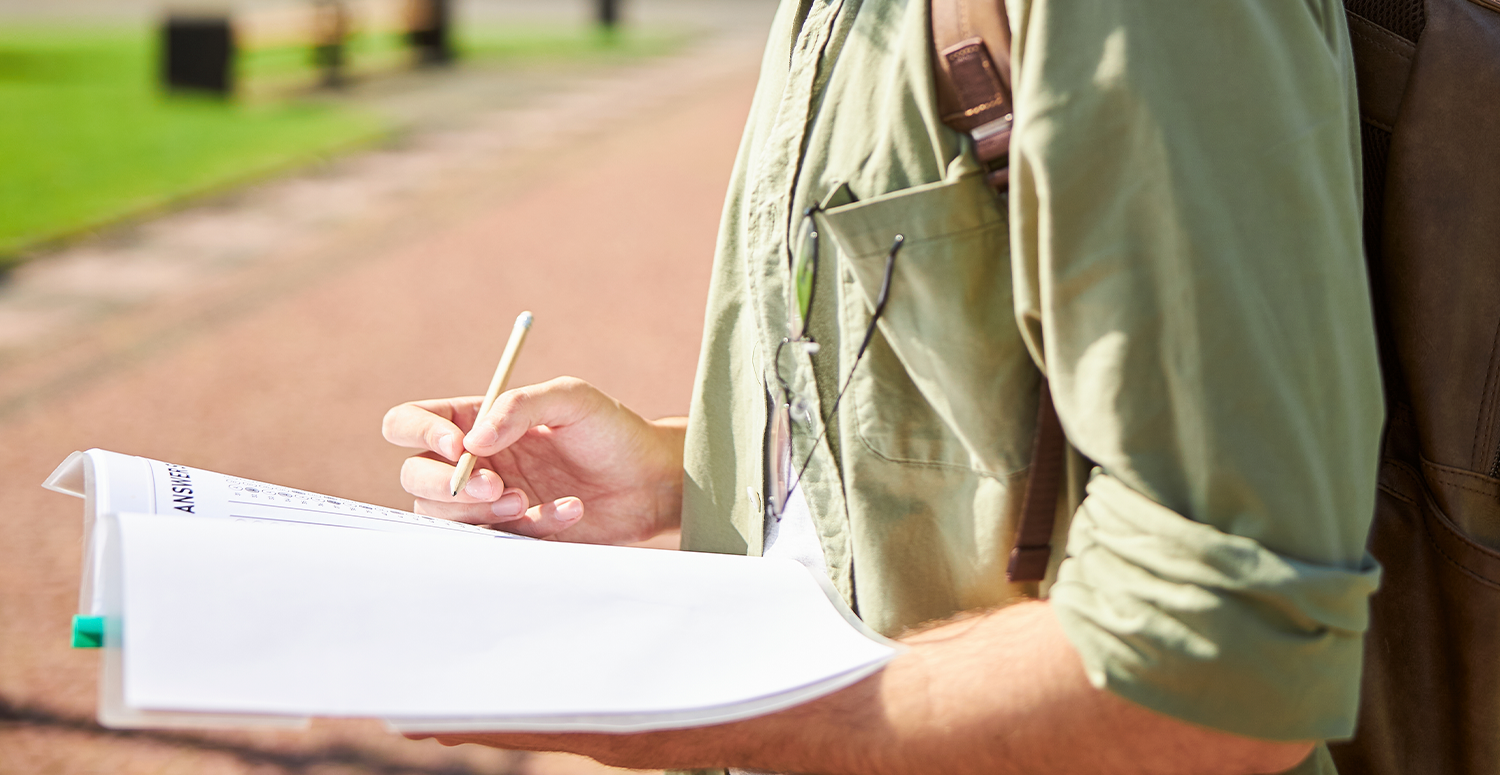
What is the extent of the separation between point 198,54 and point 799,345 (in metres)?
11.0

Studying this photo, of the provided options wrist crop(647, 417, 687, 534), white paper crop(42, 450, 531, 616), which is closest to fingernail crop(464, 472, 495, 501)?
white paper crop(42, 450, 531, 616)

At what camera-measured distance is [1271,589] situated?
0.80 m

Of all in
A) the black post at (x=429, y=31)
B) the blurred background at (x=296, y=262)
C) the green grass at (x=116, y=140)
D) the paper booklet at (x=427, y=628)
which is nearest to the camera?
the paper booklet at (x=427, y=628)

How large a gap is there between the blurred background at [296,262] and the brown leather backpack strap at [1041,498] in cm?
42

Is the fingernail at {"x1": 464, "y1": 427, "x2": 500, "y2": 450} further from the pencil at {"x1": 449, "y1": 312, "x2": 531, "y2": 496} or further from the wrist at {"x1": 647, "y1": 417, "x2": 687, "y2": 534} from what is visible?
the wrist at {"x1": 647, "y1": 417, "x2": 687, "y2": 534}

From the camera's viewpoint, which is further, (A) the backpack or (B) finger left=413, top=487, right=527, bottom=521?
(B) finger left=413, top=487, right=527, bottom=521

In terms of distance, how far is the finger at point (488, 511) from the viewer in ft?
4.60

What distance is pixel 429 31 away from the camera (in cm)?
1330

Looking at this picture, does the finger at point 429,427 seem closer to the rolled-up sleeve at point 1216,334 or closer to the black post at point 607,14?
the rolled-up sleeve at point 1216,334

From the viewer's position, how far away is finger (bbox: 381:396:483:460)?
138cm

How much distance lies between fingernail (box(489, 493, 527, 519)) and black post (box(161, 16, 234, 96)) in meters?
10.5

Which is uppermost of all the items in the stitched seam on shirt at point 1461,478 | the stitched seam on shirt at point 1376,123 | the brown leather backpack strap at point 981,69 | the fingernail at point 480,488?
the brown leather backpack strap at point 981,69

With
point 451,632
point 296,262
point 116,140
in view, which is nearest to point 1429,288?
point 451,632

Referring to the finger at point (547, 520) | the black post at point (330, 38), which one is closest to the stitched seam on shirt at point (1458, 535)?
the finger at point (547, 520)
